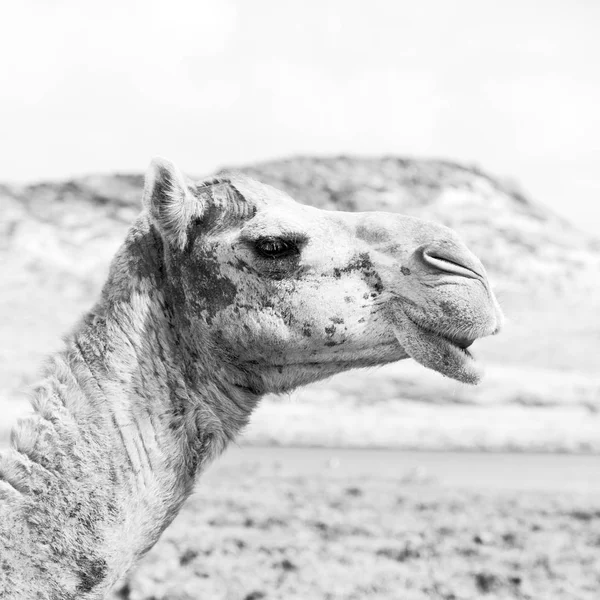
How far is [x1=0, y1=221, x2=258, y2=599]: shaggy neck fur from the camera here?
2.49 m

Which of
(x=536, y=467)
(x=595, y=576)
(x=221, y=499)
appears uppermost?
(x=595, y=576)

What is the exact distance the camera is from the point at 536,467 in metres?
15.8

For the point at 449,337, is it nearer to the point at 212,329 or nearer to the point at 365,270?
the point at 365,270

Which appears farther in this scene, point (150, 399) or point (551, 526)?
point (551, 526)

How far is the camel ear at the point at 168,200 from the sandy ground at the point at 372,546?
11.2ft

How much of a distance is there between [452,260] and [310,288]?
455 mm

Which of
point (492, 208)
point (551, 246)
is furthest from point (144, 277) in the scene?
point (492, 208)

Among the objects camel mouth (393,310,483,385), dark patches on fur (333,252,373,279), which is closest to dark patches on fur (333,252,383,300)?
dark patches on fur (333,252,373,279)

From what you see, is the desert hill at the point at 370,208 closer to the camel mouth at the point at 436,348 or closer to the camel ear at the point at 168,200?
the camel mouth at the point at 436,348

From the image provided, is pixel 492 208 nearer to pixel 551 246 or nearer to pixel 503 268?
pixel 551 246

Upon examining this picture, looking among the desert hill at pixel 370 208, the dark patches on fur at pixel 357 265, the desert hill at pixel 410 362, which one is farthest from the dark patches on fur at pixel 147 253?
the desert hill at pixel 370 208

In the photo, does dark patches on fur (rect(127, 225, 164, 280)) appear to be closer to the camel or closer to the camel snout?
the camel

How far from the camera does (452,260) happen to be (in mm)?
2729

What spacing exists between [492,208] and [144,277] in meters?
38.3
